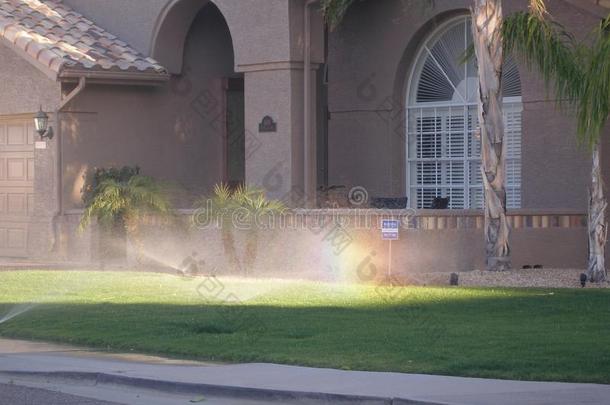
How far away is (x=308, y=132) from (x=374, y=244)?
374cm

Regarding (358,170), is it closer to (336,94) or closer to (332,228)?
(336,94)

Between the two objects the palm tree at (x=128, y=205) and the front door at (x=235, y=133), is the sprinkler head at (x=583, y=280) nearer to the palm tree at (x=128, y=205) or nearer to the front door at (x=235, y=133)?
the palm tree at (x=128, y=205)

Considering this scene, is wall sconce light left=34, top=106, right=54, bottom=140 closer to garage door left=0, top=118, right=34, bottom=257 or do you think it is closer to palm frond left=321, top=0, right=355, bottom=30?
garage door left=0, top=118, right=34, bottom=257

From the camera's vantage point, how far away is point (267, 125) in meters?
22.0

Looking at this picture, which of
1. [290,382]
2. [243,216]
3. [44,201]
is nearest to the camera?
[290,382]

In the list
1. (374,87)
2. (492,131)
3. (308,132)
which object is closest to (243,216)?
(308,132)

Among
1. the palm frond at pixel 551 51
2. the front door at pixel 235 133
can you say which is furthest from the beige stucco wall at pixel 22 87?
the palm frond at pixel 551 51

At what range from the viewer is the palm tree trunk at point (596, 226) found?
17047 mm

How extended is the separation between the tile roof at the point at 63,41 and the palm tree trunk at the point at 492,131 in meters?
8.21

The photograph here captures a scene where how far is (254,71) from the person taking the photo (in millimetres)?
22234

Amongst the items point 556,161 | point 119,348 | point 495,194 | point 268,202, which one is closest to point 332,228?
point 268,202

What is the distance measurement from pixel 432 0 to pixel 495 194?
476 centimetres

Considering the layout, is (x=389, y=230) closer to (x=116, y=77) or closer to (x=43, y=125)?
(x=116, y=77)

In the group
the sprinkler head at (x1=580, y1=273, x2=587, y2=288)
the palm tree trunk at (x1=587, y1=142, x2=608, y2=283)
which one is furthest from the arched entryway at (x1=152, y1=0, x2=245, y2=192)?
the sprinkler head at (x1=580, y1=273, x2=587, y2=288)
